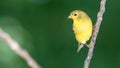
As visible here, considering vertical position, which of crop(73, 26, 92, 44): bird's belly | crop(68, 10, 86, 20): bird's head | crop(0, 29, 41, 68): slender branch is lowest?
crop(0, 29, 41, 68): slender branch

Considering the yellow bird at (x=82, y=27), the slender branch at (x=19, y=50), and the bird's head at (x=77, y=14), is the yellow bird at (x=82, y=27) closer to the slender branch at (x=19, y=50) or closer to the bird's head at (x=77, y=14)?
the bird's head at (x=77, y=14)

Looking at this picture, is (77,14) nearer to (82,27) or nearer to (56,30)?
(82,27)

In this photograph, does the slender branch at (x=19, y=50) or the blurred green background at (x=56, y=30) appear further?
the blurred green background at (x=56, y=30)

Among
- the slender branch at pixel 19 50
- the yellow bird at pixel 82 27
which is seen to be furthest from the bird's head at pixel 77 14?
the slender branch at pixel 19 50

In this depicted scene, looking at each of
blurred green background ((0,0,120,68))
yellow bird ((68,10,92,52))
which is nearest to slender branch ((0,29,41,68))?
yellow bird ((68,10,92,52))

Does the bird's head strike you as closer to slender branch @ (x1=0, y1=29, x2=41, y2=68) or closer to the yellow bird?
the yellow bird

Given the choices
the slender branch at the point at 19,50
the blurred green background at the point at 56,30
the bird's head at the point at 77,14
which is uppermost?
the blurred green background at the point at 56,30

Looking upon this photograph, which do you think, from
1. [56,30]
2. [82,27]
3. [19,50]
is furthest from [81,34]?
[56,30]

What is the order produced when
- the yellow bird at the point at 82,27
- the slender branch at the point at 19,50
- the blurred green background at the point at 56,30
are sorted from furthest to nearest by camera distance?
the blurred green background at the point at 56,30, the yellow bird at the point at 82,27, the slender branch at the point at 19,50

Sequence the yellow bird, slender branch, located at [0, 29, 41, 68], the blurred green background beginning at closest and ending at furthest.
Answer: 1. slender branch, located at [0, 29, 41, 68]
2. the yellow bird
3. the blurred green background
